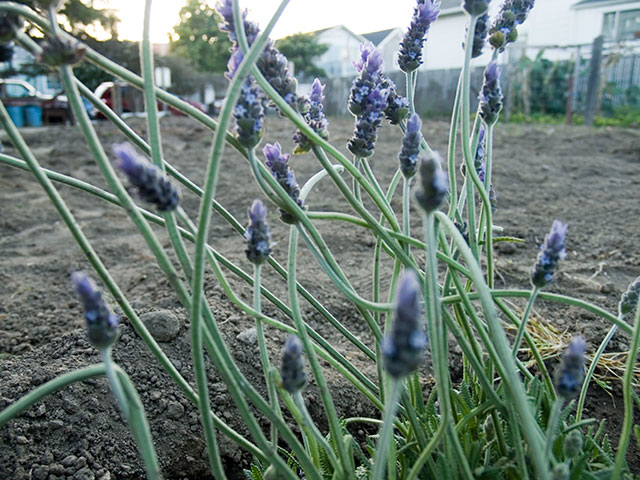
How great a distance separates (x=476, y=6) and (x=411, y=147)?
302mm

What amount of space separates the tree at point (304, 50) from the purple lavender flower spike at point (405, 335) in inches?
1175

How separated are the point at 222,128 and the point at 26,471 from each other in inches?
41.5

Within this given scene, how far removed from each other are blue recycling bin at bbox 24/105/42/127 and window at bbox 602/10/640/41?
16.0 meters

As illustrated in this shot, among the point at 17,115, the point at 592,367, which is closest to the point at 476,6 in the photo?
the point at 592,367

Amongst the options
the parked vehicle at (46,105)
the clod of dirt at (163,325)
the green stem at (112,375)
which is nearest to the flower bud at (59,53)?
the green stem at (112,375)

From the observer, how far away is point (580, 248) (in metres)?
3.15

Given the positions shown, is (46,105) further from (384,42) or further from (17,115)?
Answer: (384,42)

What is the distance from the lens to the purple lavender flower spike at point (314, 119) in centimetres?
97

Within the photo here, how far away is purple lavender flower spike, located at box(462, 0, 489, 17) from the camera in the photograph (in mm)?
995

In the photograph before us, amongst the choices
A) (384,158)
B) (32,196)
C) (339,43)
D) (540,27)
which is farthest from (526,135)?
(339,43)

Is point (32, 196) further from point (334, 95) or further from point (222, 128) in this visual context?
point (334, 95)

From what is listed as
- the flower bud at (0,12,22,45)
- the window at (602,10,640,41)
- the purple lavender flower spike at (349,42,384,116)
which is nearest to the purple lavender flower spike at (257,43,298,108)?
the purple lavender flower spike at (349,42,384,116)

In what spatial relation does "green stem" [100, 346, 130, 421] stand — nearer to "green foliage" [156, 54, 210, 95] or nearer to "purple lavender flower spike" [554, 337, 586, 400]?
"purple lavender flower spike" [554, 337, 586, 400]

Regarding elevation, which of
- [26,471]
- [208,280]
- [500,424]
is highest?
[500,424]
